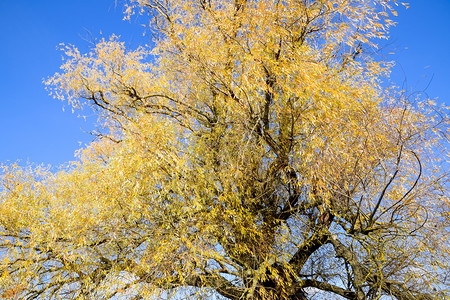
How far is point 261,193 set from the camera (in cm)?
591

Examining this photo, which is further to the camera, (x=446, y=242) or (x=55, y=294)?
(x=55, y=294)

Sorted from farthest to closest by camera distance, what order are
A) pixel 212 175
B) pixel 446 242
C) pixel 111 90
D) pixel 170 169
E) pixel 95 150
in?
pixel 95 150
pixel 111 90
pixel 212 175
pixel 170 169
pixel 446 242

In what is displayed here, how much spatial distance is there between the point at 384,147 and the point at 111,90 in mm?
5812

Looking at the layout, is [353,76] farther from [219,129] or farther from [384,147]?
[219,129]

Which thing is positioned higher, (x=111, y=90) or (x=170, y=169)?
Answer: (x=111, y=90)

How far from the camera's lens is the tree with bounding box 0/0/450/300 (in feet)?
15.7

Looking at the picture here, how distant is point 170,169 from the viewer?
202 inches

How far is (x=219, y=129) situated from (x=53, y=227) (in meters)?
3.10

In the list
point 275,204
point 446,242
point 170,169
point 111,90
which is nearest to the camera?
point 446,242

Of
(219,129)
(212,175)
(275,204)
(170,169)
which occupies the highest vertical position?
(219,129)

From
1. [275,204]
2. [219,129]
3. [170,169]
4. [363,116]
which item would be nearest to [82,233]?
[170,169]

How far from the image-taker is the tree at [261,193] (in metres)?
4.79

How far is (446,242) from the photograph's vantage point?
4.80m

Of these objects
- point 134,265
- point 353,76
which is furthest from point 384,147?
point 134,265
